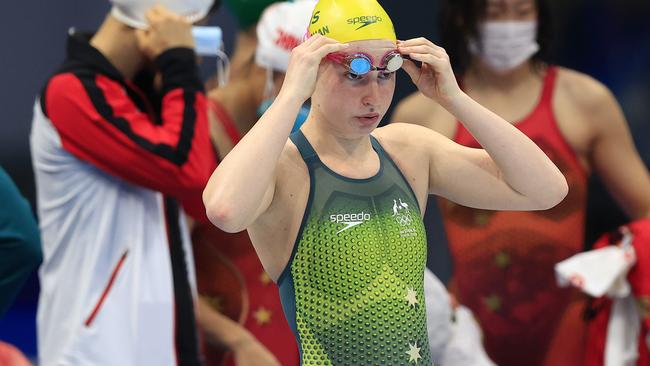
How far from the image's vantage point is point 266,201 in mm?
2520

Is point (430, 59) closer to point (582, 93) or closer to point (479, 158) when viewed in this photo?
point (479, 158)

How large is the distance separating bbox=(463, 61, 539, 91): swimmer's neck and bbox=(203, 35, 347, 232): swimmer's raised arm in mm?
2299

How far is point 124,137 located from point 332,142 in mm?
993

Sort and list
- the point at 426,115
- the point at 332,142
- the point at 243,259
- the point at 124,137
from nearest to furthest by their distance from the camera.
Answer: the point at 332,142 < the point at 124,137 < the point at 243,259 < the point at 426,115

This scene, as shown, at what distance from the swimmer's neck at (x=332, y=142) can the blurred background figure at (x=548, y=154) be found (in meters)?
1.94

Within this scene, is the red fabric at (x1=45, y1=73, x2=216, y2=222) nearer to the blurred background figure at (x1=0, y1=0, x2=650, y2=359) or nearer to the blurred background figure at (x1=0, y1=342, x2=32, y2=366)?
the blurred background figure at (x1=0, y1=342, x2=32, y2=366)

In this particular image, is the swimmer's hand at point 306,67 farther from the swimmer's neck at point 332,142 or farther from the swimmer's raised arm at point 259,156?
the swimmer's neck at point 332,142

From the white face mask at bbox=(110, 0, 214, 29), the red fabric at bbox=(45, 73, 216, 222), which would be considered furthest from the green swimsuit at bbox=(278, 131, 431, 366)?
the white face mask at bbox=(110, 0, 214, 29)

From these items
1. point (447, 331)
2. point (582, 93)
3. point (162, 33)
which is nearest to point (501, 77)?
point (582, 93)

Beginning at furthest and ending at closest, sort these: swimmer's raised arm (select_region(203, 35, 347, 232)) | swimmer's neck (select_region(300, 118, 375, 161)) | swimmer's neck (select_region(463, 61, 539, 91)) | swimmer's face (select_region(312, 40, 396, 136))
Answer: swimmer's neck (select_region(463, 61, 539, 91))
swimmer's neck (select_region(300, 118, 375, 161))
swimmer's face (select_region(312, 40, 396, 136))
swimmer's raised arm (select_region(203, 35, 347, 232))

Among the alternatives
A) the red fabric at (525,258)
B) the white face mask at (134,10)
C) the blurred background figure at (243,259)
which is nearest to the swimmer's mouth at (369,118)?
the white face mask at (134,10)

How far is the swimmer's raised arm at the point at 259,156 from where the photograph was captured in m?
2.41

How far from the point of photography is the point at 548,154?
14.9ft

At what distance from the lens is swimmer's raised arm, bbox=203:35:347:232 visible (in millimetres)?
2408
